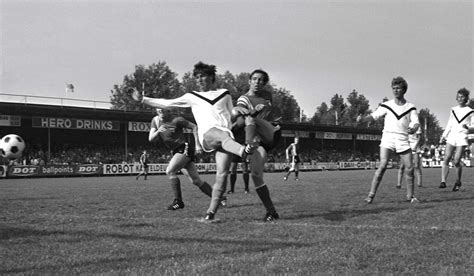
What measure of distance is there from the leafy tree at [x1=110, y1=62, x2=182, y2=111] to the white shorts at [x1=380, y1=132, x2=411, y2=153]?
239ft

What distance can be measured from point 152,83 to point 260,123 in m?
76.6

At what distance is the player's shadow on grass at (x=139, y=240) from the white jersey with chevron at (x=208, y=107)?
1.83 metres

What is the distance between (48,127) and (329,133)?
37.0m

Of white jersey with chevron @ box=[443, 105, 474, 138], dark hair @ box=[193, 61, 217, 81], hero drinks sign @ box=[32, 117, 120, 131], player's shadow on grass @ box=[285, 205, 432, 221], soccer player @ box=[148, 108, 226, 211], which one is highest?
hero drinks sign @ box=[32, 117, 120, 131]

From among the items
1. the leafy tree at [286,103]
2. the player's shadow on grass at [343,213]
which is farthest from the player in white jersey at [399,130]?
the leafy tree at [286,103]

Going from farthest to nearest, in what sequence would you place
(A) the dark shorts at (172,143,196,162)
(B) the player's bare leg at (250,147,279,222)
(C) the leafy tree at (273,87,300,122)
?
(C) the leafy tree at (273,87,300,122) → (A) the dark shorts at (172,143,196,162) → (B) the player's bare leg at (250,147,279,222)

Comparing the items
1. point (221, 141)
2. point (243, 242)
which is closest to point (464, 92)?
point (221, 141)

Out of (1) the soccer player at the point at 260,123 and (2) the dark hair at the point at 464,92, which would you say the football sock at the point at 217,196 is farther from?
(2) the dark hair at the point at 464,92

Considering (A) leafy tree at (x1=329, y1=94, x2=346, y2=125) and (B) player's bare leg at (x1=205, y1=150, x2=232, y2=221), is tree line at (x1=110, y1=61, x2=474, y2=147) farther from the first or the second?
(B) player's bare leg at (x1=205, y1=150, x2=232, y2=221)

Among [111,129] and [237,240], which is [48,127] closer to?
[111,129]

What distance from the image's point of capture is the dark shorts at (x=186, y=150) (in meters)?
8.70

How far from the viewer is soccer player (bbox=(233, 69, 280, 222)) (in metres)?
6.59

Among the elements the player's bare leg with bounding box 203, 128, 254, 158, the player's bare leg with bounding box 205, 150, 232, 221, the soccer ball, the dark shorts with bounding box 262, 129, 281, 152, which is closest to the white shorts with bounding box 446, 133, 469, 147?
the dark shorts with bounding box 262, 129, 281, 152

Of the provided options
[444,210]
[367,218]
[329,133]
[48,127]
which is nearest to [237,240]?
[367,218]
